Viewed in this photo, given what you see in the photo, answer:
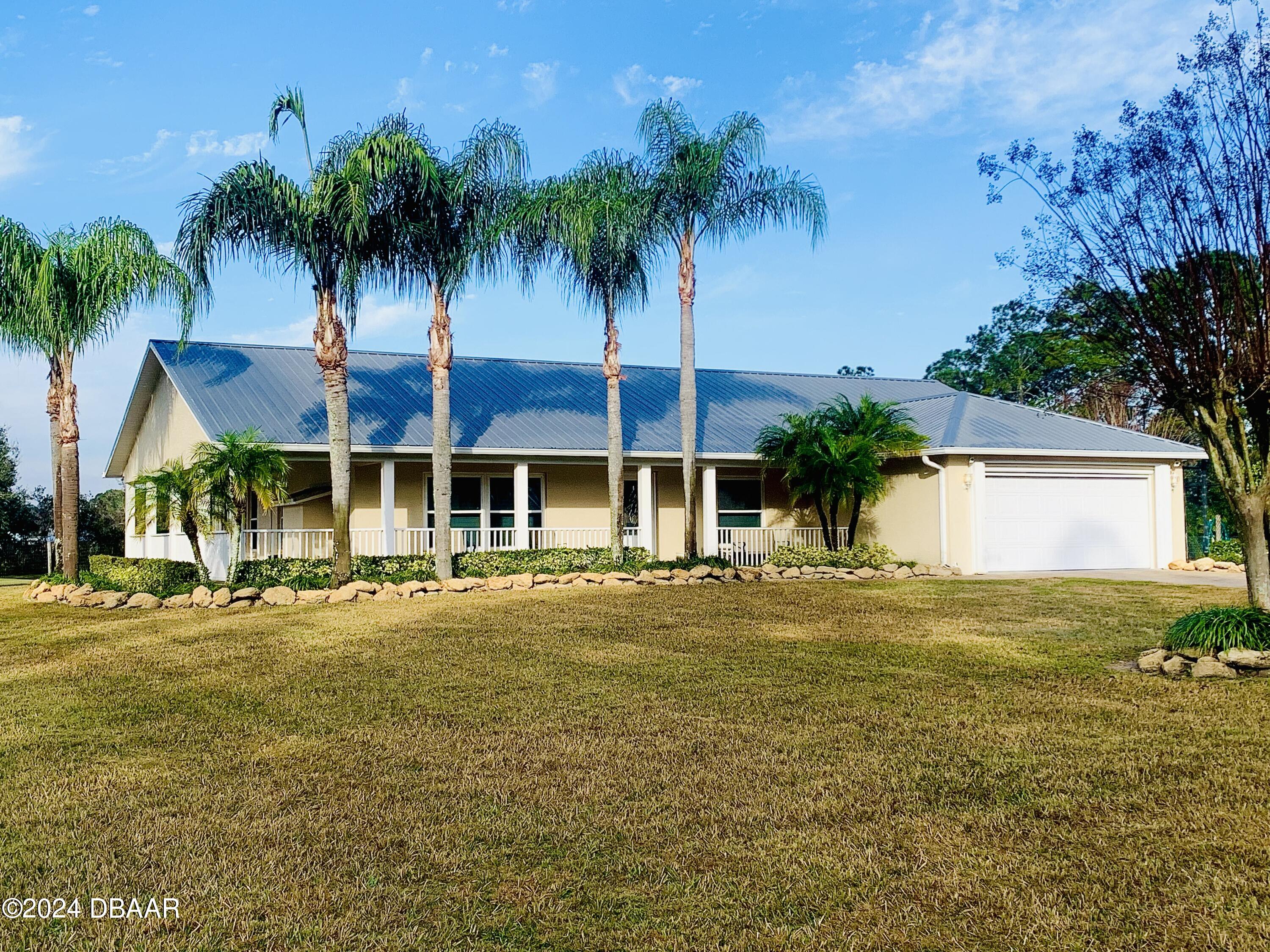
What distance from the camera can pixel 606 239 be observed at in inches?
637

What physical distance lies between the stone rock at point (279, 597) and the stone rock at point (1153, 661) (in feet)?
36.5

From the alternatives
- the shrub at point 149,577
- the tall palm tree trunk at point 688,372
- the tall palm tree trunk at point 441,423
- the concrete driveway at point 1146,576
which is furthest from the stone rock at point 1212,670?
the shrub at point 149,577

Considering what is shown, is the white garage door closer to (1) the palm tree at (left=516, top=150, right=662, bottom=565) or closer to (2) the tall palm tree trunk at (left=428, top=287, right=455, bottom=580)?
(1) the palm tree at (left=516, top=150, right=662, bottom=565)

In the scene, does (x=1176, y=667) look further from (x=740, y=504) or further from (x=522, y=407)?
(x=522, y=407)

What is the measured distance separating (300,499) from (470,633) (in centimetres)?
853

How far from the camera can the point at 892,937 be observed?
10.9ft

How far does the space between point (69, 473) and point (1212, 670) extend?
1810 centimetres

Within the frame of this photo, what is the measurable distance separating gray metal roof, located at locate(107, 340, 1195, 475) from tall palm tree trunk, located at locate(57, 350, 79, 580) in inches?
74.0

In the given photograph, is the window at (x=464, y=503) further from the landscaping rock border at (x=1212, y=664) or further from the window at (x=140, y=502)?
the landscaping rock border at (x=1212, y=664)

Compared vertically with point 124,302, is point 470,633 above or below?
below

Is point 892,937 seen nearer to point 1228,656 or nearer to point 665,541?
point 1228,656

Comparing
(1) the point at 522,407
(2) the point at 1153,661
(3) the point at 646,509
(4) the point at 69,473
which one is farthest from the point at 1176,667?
(4) the point at 69,473

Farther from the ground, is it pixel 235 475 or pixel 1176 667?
pixel 235 475

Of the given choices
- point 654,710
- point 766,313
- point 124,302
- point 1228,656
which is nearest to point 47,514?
point 124,302
